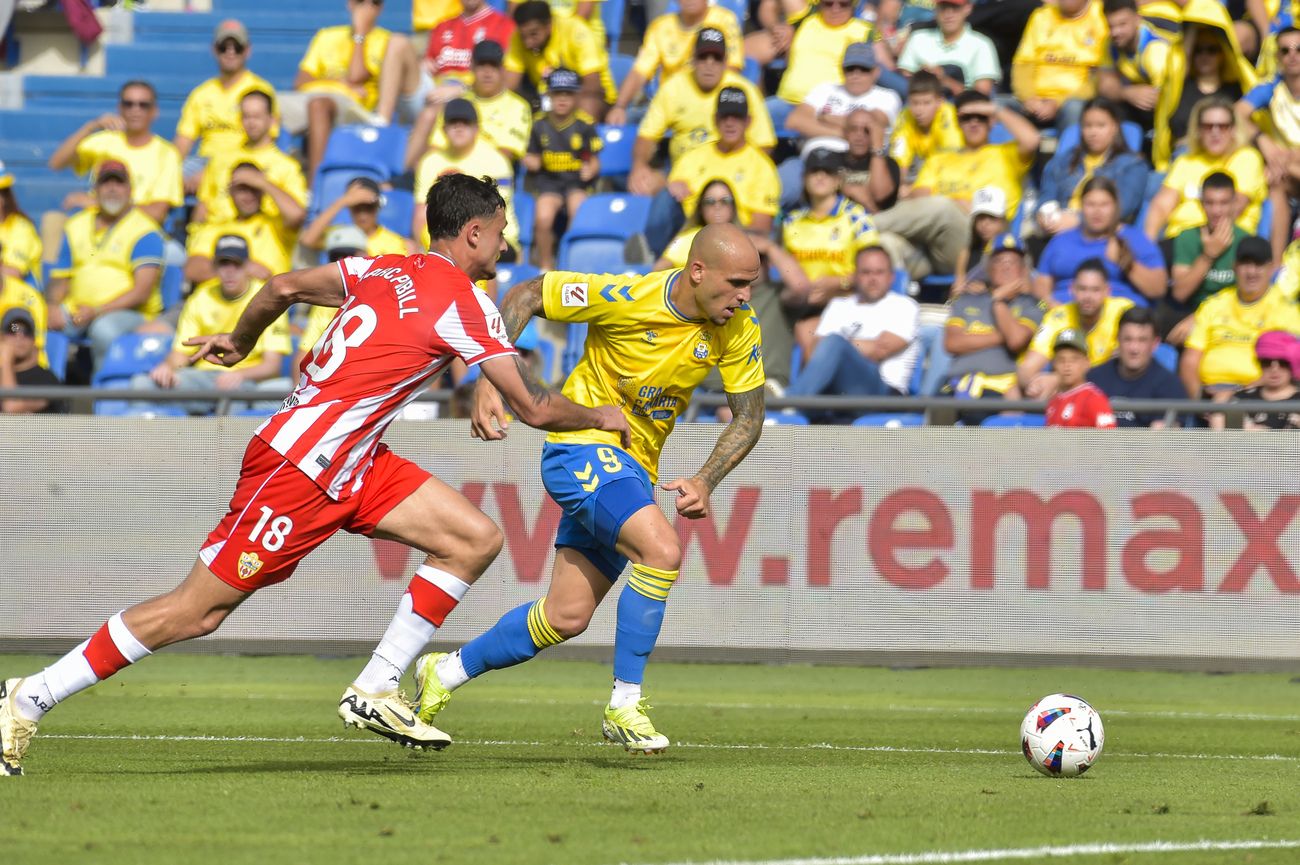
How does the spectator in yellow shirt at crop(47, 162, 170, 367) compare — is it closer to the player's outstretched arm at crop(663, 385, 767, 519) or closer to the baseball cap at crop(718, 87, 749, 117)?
the baseball cap at crop(718, 87, 749, 117)

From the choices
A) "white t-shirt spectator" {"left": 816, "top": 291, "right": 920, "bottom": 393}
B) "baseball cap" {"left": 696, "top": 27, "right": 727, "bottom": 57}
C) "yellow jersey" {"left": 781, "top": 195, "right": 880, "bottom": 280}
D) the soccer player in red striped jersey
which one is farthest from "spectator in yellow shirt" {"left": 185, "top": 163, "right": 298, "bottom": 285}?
the soccer player in red striped jersey

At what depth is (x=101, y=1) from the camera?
21.2 metres

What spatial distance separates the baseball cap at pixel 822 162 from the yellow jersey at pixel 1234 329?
3.09m

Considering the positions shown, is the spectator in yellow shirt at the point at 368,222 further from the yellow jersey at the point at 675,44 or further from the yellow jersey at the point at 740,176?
the yellow jersey at the point at 675,44

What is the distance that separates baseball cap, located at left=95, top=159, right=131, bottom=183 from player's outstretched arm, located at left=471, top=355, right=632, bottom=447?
992 centimetres

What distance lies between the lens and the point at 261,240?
1616 cm

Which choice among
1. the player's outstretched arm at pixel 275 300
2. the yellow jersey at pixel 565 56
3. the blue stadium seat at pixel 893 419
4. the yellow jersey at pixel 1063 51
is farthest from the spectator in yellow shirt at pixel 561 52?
the player's outstretched arm at pixel 275 300

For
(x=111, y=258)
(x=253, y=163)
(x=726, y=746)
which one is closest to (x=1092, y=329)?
(x=726, y=746)

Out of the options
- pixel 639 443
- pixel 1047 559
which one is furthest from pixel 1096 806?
pixel 1047 559

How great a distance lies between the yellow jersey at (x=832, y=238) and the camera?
14867 millimetres

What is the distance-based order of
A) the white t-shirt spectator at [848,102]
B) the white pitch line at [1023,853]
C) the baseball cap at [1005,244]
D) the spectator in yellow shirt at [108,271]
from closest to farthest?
the white pitch line at [1023,853]
the baseball cap at [1005,244]
the spectator in yellow shirt at [108,271]
the white t-shirt spectator at [848,102]

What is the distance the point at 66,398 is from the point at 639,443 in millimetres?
6128

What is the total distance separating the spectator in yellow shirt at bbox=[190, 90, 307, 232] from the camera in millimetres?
16297

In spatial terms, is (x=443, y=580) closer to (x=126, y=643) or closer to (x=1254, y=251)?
(x=126, y=643)
